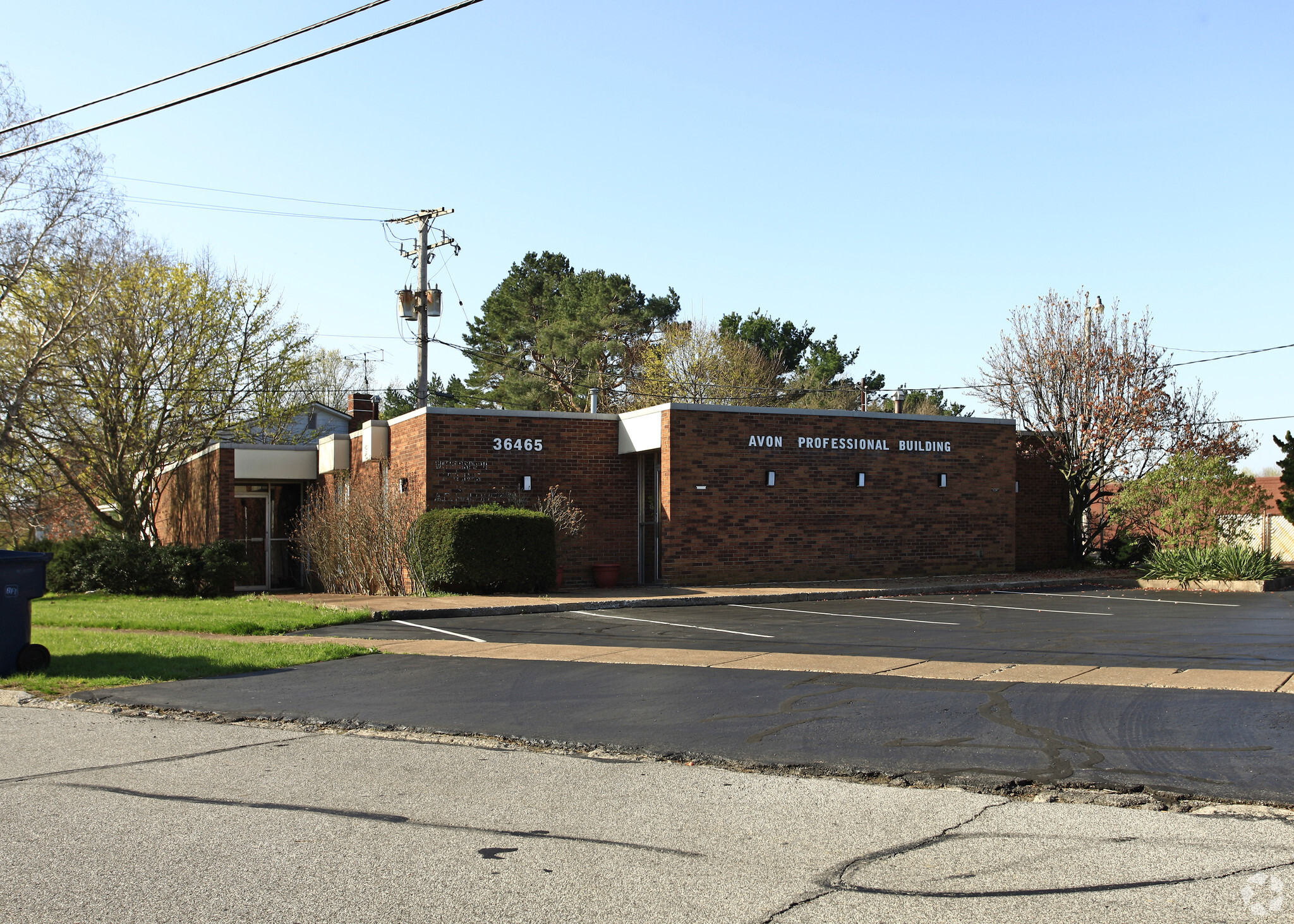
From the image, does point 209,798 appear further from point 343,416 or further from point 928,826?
point 343,416

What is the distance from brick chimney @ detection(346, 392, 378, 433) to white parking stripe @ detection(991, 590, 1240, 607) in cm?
2056

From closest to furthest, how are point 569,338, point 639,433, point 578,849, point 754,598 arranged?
point 578,849 < point 754,598 < point 639,433 < point 569,338

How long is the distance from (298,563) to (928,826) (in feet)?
91.3

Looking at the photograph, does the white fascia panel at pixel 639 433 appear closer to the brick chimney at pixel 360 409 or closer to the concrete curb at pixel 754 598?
the concrete curb at pixel 754 598

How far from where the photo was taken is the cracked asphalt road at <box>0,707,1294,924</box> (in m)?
4.48

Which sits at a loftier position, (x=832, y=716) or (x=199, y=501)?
(x=199, y=501)

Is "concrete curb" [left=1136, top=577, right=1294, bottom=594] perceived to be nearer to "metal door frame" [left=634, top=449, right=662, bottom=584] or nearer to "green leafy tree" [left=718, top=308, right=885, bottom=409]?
"metal door frame" [left=634, top=449, right=662, bottom=584]

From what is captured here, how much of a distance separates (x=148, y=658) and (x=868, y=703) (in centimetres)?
844

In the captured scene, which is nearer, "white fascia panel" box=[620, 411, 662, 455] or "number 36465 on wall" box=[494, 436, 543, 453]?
"number 36465 on wall" box=[494, 436, 543, 453]

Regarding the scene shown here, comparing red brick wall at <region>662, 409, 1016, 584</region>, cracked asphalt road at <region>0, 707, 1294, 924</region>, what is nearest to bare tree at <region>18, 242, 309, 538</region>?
red brick wall at <region>662, 409, 1016, 584</region>

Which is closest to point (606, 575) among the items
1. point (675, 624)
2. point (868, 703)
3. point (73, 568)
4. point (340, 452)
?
point (675, 624)

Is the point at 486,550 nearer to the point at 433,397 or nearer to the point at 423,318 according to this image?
the point at 423,318

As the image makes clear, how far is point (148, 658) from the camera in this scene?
12.5 m

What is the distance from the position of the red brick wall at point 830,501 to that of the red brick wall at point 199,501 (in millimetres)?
13151
